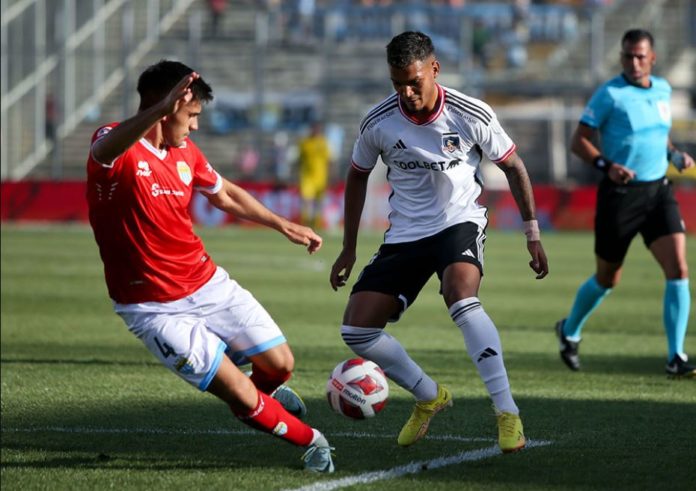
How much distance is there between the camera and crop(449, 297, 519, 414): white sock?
255 inches

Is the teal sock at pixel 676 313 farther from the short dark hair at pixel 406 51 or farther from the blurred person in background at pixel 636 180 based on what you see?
the short dark hair at pixel 406 51

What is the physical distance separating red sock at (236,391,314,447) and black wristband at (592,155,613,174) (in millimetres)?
4280

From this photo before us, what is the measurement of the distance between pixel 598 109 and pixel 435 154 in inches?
132

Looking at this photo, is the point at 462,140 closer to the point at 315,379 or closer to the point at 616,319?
the point at 315,379

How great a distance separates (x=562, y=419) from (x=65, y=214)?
22720 millimetres

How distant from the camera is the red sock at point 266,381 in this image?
661 cm

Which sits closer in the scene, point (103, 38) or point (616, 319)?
point (616, 319)

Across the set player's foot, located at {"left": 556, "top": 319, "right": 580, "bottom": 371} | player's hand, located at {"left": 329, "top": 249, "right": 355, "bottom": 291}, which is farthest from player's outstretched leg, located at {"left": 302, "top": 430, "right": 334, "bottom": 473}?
player's foot, located at {"left": 556, "top": 319, "right": 580, "bottom": 371}

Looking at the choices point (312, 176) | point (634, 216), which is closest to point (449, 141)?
point (634, 216)

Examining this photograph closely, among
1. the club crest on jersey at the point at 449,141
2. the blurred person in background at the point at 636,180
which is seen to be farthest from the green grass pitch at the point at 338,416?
the club crest on jersey at the point at 449,141

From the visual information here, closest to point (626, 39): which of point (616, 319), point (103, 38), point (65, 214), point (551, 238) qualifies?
point (616, 319)

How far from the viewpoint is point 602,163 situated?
954 cm

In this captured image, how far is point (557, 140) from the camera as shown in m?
34.2

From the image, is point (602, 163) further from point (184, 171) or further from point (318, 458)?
point (318, 458)
